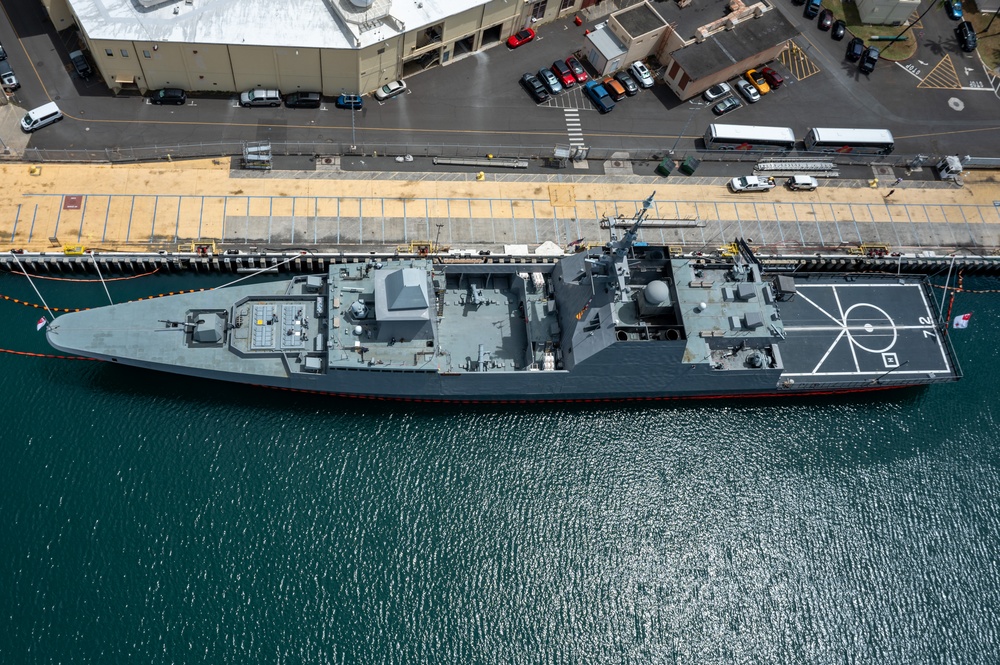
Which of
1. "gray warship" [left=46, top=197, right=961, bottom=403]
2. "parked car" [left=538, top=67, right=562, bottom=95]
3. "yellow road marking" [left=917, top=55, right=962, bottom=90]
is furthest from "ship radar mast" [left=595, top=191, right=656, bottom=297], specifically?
"yellow road marking" [left=917, top=55, right=962, bottom=90]

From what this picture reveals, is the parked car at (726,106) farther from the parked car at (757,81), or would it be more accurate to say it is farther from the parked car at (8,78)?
the parked car at (8,78)

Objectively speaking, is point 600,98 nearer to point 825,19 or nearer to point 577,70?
point 577,70

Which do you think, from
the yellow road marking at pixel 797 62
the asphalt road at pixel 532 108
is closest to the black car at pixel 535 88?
the asphalt road at pixel 532 108

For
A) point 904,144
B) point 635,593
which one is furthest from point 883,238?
point 635,593

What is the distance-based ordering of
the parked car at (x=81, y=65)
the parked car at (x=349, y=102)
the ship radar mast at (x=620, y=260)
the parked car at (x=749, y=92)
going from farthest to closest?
the parked car at (x=749, y=92) → the parked car at (x=349, y=102) → the parked car at (x=81, y=65) → the ship radar mast at (x=620, y=260)

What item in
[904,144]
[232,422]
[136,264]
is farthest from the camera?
[904,144]

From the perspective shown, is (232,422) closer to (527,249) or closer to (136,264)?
(136,264)

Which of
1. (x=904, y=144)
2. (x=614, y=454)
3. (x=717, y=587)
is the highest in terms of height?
(x=904, y=144)

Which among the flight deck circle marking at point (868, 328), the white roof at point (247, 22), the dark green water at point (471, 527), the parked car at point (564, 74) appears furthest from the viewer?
the parked car at point (564, 74)
